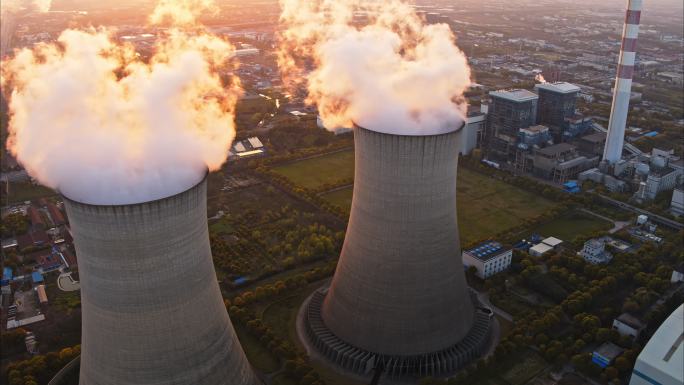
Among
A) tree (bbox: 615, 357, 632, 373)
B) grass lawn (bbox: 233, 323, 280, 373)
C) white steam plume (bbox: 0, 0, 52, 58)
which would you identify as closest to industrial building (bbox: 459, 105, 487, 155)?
tree (bbox: 615, 357, 632, 373)

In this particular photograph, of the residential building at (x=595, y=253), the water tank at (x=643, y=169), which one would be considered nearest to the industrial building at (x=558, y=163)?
the water tank at (x=643, y=169)

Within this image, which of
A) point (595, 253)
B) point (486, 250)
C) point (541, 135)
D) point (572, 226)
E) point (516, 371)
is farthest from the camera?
point (541, 135)

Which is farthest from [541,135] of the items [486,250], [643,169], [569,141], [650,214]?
[486,250]

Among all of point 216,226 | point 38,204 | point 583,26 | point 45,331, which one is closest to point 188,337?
point 45,331

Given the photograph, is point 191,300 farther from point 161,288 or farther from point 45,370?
point 45,370

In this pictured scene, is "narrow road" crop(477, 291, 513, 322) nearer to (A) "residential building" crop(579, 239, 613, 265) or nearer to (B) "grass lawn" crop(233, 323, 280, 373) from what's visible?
(A) "residential building" crop(579, 239, 613, 265)

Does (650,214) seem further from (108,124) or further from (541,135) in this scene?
(108,124)

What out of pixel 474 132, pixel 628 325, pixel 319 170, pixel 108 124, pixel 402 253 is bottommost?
pixel 628 325
